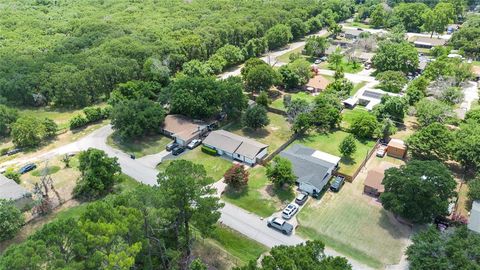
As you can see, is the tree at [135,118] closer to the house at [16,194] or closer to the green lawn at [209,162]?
the green lawn at [209,162]

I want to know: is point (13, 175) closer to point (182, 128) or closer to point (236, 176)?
point (182, 128)

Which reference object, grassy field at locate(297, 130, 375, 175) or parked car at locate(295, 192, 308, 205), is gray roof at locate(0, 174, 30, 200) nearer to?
parked car at locate(295, 192, 308, 205)

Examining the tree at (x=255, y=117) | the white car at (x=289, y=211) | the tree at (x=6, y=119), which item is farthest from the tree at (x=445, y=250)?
the tree at (x=6, y=119)

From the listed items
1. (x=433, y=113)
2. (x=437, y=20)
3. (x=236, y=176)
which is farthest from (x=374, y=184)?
(x=437, y=20)

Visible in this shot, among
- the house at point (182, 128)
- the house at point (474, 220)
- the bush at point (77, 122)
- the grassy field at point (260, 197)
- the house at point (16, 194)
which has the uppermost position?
the house at point (16, 194)

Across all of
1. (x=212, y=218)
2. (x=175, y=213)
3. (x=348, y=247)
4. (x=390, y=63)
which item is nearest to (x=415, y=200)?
(x=348, y=247)
